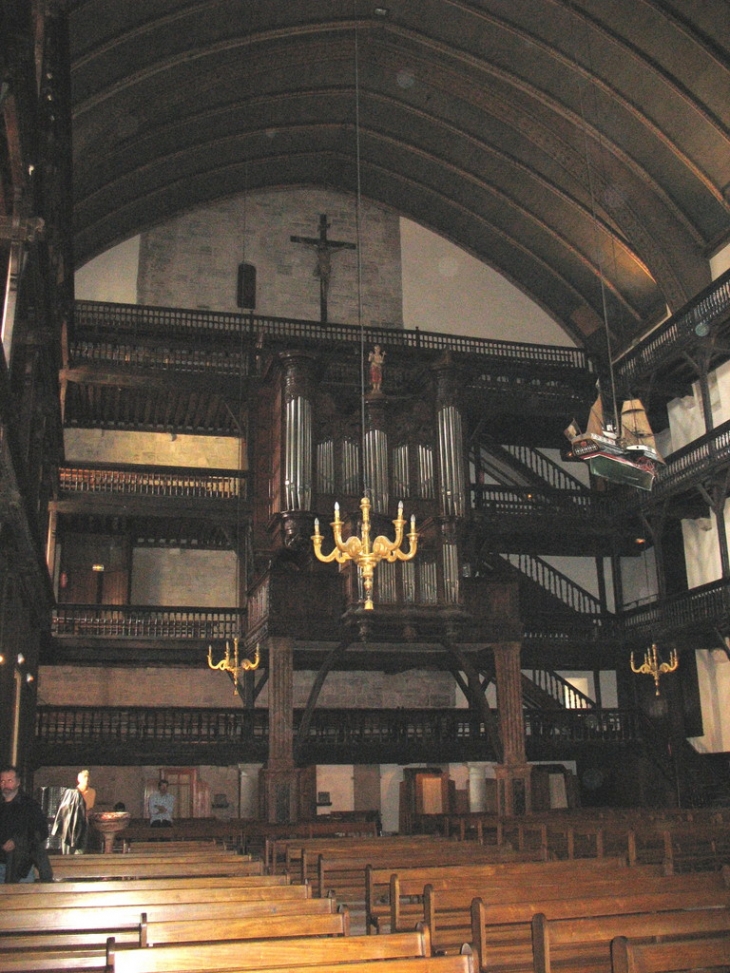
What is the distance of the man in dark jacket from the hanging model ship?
1016 centimetres

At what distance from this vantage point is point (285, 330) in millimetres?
28781

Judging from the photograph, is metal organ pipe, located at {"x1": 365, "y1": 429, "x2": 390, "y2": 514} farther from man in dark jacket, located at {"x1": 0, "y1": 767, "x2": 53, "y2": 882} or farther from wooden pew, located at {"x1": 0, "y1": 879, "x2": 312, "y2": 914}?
wooden pew, located at {"x1": 0, "y1": 879, "x2": 312, "y2": 914}

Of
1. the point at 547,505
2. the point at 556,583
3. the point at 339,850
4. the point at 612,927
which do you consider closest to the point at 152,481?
the point at 547,505

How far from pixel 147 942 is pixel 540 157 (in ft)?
85.9

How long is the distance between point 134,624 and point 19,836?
16455 mm

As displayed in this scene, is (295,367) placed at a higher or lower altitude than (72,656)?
higher

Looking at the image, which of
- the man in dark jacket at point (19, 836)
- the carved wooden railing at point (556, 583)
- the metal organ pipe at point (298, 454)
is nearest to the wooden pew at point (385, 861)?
the man in dark jacket at point (19, 836)

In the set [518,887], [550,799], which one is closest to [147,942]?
[518,887]

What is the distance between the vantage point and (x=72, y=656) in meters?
24.9

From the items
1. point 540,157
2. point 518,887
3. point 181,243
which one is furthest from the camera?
point 181,243

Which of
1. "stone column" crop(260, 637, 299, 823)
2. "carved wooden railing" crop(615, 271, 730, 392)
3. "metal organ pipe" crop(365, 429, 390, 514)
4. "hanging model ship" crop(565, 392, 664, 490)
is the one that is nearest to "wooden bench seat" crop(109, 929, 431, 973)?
"hanging model ship" crop(565, 392, 664, 490)

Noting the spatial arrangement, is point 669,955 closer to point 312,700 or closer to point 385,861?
point 385,861

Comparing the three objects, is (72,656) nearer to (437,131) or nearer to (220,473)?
(220,473)

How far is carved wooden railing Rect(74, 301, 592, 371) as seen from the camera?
27312mm
